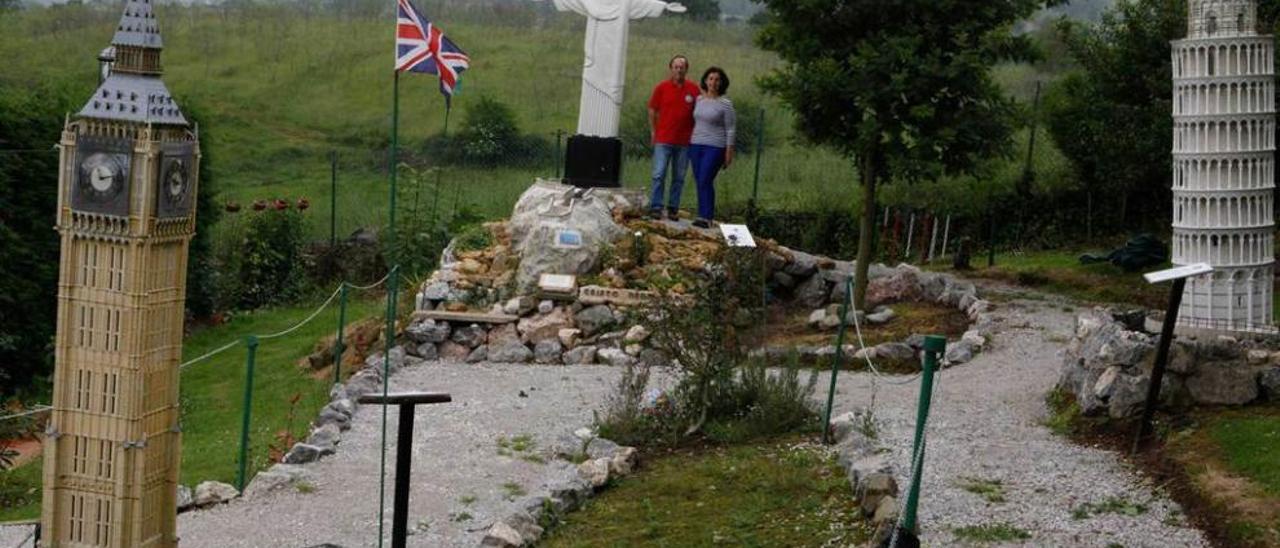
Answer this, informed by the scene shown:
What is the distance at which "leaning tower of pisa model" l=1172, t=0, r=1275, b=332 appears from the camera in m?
16.3

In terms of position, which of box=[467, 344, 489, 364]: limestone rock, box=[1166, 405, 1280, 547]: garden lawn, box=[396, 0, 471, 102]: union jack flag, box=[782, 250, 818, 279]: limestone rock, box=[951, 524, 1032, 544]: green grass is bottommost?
box=[951, 524, 1032, 544]: green grass

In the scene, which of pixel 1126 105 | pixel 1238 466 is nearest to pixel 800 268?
pixel 1126 105

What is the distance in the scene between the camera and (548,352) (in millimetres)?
19859

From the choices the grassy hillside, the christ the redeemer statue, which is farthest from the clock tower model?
the grassy hillside

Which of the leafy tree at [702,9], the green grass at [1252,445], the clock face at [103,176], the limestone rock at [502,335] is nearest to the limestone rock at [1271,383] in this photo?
the green grass at [1252,445]

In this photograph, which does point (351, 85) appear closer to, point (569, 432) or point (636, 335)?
point (636, 335)

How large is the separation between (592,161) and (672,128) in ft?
3.35

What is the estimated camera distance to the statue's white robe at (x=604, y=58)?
74.0ft

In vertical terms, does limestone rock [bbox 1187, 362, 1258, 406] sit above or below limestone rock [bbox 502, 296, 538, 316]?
below

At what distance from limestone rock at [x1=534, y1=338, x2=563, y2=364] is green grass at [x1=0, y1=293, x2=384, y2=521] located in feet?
7.05

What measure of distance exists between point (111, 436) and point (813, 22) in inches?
431

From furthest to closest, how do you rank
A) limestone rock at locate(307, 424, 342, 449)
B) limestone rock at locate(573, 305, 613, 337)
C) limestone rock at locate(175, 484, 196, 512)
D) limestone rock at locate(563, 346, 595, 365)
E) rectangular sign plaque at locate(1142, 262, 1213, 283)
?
limestone rock at locate(573, 305, 613, 337)
limestone rock at locate(563, 346, 595, 365)
limestone rock at locate(307, 424, 342, 449)
limestone rock at locate(175, 484, 196, 512)
rectangular sign plaque at locate(1142, 262, 1213, 283)

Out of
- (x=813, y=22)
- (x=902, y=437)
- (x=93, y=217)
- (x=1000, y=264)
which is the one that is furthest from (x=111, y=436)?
(x=1000, y=264)

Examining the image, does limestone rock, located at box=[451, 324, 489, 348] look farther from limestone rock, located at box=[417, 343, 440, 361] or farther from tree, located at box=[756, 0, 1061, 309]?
tree, located at box=[756, 0, 1061, 309]
